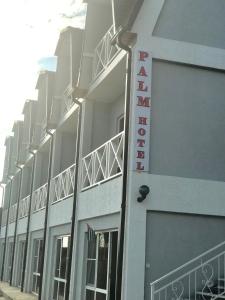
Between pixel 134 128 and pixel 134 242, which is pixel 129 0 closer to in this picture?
pixel 134 128

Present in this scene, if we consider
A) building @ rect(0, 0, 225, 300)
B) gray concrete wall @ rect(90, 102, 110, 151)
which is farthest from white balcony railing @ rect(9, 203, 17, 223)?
gray concrete wall @ rect(90, 102, 110, 151)

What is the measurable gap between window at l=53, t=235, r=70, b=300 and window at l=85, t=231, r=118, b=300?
94.4 inches

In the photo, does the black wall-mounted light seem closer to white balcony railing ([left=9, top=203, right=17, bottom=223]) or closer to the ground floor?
the ground floor

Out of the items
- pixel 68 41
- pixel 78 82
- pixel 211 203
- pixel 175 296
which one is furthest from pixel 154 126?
pixel 68 41

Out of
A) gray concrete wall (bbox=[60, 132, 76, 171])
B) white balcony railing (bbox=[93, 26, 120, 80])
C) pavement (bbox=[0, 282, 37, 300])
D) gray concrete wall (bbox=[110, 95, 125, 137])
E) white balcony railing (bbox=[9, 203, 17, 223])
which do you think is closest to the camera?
white balcony railing (bbox=[93, 26, 120, 80])

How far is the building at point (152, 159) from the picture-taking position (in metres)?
9.01

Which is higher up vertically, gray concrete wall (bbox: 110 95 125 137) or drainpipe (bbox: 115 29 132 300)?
gray concrete wall (bbox: 110 95 125 137)

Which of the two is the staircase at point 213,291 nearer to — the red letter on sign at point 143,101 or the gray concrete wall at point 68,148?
the red letter on sign at point 143,101

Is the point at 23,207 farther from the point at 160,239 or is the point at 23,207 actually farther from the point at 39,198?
the point at 160,239

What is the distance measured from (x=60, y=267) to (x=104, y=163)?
4847 mm

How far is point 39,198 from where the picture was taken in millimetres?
19297

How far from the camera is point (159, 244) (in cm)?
912

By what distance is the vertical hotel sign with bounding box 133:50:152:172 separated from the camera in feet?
30.4

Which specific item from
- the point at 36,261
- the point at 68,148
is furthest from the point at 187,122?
the point at 36,261
